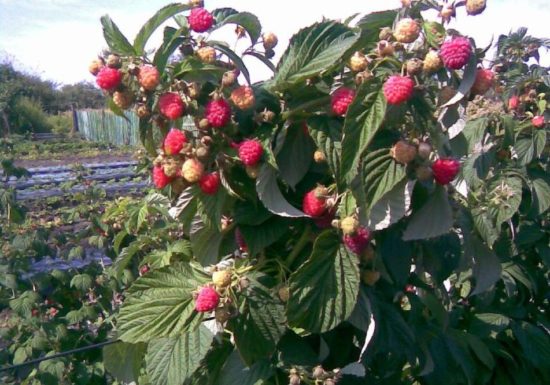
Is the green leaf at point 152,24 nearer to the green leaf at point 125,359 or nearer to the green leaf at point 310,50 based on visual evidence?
the green leaf at point 310,50

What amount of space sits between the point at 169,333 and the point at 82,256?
81.9 inches

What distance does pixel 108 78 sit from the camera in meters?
1.02

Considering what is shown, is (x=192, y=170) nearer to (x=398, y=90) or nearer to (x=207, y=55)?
(x=207, y=55)

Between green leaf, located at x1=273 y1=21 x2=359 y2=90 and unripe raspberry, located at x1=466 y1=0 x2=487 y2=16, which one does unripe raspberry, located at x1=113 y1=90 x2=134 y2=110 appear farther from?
unripe raspberry, located at x1=466 y1=0 x2=487 y2=16

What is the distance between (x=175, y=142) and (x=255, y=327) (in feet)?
1.08

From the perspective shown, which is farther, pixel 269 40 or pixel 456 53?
pixel 269 40

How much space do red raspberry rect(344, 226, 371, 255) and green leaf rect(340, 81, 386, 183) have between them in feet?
0.33

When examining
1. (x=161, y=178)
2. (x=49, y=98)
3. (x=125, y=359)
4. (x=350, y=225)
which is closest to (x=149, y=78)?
(x=161, y=178)

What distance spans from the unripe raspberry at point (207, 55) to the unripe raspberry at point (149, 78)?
8 cm

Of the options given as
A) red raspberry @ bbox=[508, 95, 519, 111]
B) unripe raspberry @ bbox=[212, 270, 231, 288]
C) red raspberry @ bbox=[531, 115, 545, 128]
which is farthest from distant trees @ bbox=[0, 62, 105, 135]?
unripe raspberry @ bbox=[212, 270, 231, 288]

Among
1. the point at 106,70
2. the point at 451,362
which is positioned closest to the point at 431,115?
the point at 106,70

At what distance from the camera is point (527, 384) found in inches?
99.0

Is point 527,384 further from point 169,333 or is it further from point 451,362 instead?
point 169,333

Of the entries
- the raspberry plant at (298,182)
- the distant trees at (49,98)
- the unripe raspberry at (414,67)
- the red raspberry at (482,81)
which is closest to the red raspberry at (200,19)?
the raspberry plant at (298,182)
